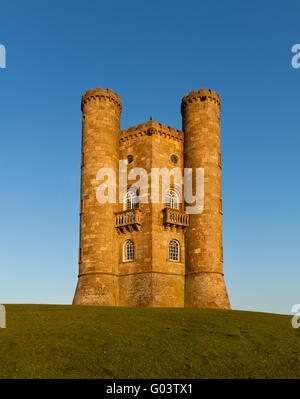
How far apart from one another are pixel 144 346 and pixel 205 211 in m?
21.7

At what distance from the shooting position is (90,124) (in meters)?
42.4

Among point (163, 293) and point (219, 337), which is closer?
point (219, 337)

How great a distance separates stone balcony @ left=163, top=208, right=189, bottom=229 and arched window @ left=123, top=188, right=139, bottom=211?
306cm

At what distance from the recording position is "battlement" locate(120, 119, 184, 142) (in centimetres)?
4172

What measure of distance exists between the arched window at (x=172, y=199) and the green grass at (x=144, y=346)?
49.8 feet

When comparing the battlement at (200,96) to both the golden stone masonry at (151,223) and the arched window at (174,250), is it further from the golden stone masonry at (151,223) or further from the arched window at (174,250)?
the arched window at (174,250)

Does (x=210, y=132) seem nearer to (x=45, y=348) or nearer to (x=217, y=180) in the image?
(x=217, y=180)

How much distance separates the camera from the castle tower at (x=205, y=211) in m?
38.4

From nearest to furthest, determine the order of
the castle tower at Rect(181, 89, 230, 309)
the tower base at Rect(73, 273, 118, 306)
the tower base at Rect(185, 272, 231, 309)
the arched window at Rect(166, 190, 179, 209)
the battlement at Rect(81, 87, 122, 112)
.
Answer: the tower base at Rect(73, 273, 118, 306) < the tower base at Rect(185, 272, 231, 309) < the castle tower at Rect(181, 89, 230, 309) < the arched window at Rect(166, 190, 179, 209) < the battlement at Rect(81, 87, 122, 112)

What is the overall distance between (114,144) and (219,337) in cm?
2493

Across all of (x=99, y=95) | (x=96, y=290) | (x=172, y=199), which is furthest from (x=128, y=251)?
(x=99, y=95)

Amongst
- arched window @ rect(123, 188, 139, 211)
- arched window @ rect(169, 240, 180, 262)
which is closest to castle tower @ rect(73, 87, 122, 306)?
arched window @ rect(123, 188, 139, 211)

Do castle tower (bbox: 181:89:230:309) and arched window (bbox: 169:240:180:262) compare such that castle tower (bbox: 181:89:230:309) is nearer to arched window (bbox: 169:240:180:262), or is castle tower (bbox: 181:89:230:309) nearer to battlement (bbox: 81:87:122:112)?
arched window (bbox: 169:240:180:262)
